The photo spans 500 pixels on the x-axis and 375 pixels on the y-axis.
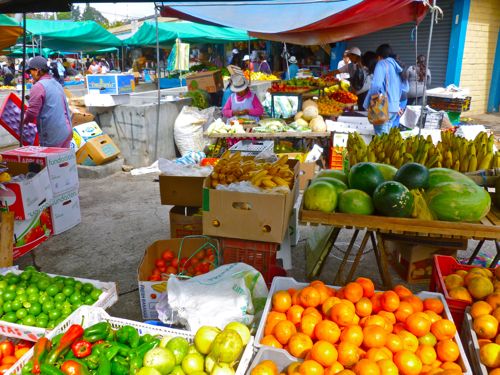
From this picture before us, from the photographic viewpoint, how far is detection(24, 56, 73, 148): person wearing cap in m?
5.49

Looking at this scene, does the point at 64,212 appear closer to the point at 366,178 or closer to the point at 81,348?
the point at 81,348

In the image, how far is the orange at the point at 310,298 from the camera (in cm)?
235

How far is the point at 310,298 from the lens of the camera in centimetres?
235

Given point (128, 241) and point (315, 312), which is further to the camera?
point (128, 241)

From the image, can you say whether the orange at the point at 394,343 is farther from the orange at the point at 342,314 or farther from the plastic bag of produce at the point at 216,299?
the plastic bag of produce at the point at 216,299

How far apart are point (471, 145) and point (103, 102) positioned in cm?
642

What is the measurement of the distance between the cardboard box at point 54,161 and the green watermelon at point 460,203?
4103mm

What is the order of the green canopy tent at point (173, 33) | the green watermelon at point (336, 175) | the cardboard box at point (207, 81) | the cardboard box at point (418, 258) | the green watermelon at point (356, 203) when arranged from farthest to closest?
the green canopy tent at point (173, 33) → the cardboard box at point (207, 81) → the cardboard box at point (418, 258) → the green watermelon at point (336, 175) → the green watermelon at point (356, 203)

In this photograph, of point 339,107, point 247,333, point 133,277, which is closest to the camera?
point 247,333

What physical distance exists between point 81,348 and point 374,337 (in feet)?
5.06

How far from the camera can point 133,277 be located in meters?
4.02

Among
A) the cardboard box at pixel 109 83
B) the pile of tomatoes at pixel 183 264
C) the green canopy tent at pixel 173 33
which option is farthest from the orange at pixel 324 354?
the green canopy tent at pixel 173 33

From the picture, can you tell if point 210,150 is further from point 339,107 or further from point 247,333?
point 247,333

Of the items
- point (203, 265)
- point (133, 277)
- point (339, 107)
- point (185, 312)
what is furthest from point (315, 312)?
point (339, 107)
